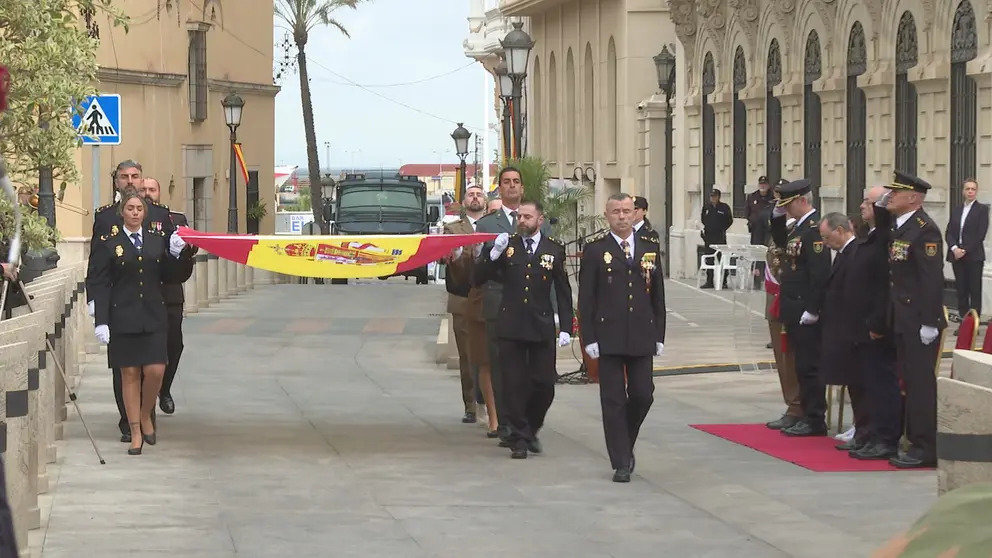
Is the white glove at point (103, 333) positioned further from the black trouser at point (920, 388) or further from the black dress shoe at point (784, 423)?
the black trouser at point (920, 388)

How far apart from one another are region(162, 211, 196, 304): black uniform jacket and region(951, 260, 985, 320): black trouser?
36.8 feet

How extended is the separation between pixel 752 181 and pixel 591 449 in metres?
22.7

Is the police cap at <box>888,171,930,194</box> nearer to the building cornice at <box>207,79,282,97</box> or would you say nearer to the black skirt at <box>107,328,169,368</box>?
the black skirt at <box>107,328,169,368</box>

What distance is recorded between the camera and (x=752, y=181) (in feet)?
115

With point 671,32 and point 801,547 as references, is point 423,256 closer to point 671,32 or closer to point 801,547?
point 801,547

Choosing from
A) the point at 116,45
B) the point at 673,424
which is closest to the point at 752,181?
the point at 116,45

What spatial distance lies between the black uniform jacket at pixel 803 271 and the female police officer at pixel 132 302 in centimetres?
445

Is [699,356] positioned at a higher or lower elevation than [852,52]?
lower

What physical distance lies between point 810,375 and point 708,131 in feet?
84.0

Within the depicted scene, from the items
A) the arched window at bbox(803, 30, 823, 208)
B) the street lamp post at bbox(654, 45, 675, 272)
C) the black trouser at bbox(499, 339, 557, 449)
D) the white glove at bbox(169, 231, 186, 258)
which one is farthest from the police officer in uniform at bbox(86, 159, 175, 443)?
the street lamp post at bbox(654, 45, 675, 272)

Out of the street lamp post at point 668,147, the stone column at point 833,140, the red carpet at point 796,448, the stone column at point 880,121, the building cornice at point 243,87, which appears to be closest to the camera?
the red carpet at point 796,448

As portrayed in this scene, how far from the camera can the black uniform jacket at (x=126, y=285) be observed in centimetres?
1226

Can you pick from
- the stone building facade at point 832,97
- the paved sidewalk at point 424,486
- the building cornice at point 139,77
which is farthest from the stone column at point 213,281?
the paved sidewalk at point 424,486

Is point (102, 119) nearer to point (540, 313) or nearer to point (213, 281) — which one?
point (540, 313)
